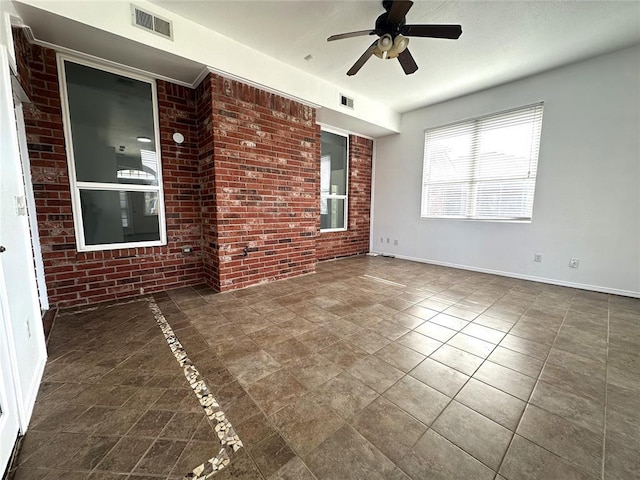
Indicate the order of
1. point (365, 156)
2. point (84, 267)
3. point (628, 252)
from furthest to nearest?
1. point (365, 156)
2. point (628, 252)
3. point (84, 267)

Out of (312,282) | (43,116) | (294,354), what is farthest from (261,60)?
(294,354)

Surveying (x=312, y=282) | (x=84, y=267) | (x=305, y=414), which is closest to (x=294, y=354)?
(x=305, y=414)

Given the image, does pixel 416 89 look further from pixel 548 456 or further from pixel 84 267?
pixel 84 267

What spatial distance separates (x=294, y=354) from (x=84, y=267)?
2.64 metres

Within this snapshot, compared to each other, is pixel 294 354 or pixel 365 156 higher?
pixel 365 156

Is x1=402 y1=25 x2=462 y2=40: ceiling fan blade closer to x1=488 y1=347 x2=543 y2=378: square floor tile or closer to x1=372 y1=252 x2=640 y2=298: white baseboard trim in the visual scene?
x1=488 y1=347 x2=543 y2=378: square floor tile

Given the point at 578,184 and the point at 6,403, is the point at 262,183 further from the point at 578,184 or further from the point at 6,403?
the point at 578,184

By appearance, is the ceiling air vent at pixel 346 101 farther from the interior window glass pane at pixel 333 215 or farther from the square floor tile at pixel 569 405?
the square floor tile at pixel 569 405

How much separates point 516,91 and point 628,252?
2.70 m

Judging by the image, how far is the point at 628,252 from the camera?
10.2 feet

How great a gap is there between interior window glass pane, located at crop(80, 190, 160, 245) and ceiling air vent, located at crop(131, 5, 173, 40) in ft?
5.63

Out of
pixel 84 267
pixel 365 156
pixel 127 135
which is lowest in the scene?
pixel 84 267

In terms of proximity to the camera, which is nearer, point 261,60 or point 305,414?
point 305,414

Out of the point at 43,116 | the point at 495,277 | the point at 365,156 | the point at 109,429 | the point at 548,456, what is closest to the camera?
the point at 548,456
